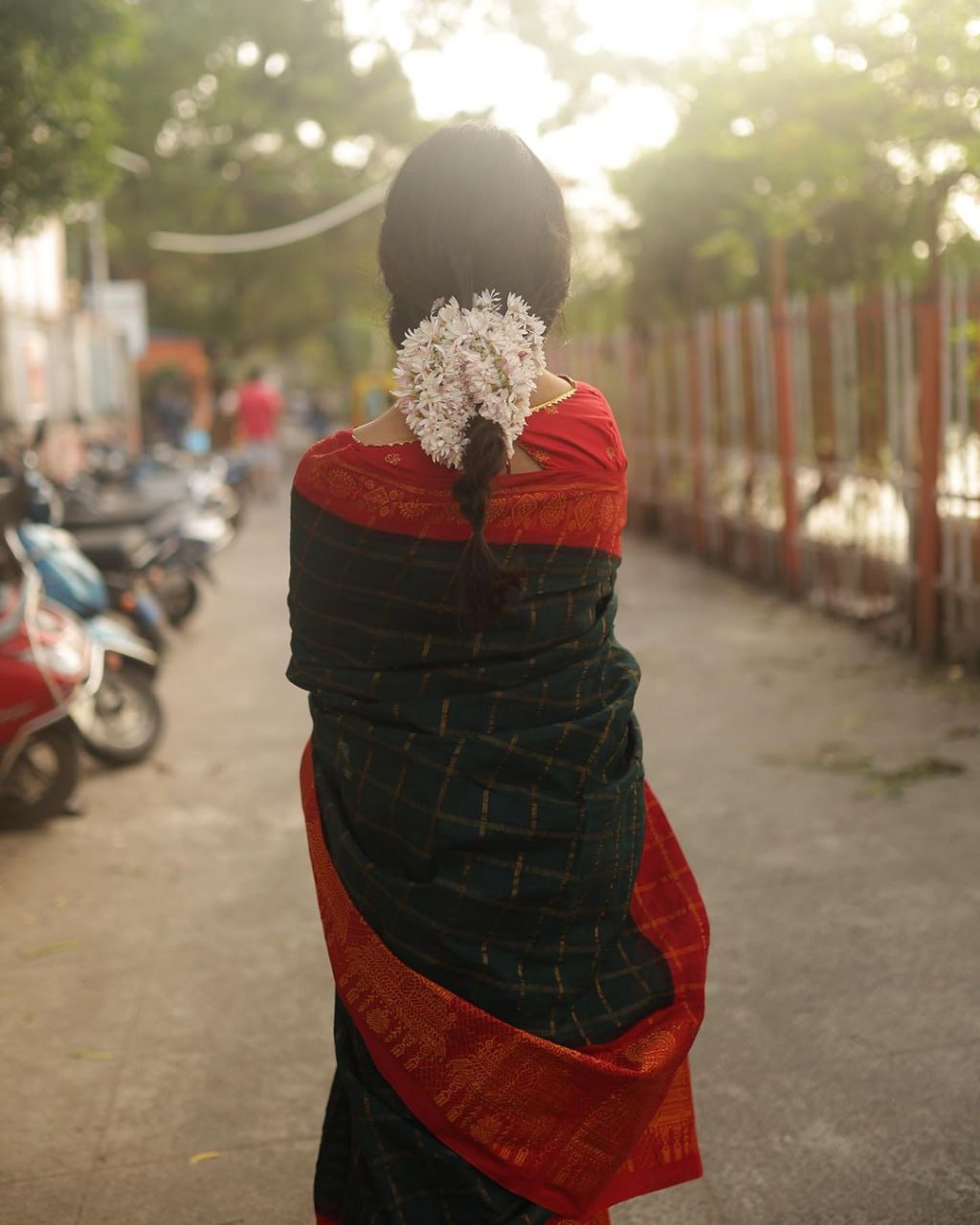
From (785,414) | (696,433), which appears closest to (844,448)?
(785,414)

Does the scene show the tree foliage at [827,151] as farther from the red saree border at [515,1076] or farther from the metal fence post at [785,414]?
the red saree border at [515,1076]

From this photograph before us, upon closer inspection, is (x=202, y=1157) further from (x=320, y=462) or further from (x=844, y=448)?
(x=844, y=448)

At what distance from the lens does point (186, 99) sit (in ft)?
88.6

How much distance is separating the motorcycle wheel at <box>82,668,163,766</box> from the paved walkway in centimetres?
14

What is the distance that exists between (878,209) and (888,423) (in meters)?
2.91

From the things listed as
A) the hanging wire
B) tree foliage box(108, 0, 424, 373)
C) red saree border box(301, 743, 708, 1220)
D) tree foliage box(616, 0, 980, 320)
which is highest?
tree foliage box(108, 0, 424, 373)

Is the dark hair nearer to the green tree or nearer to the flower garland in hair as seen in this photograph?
the flower garland in hair

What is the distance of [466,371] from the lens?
2168 millimetres

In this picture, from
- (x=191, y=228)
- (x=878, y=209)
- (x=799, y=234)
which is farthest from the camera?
(x=191, y=228)

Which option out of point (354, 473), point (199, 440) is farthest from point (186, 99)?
point (354, 473)

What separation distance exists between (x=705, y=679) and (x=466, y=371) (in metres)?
6.06

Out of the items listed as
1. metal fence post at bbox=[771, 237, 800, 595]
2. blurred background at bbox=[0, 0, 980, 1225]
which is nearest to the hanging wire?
blurred background at bbox=[0, 0, 980, 1225]

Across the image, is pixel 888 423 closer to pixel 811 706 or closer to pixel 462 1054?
pixel 811 706

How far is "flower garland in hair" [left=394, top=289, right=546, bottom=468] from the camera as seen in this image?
2.17 meters
